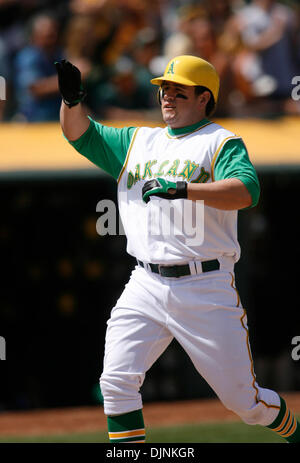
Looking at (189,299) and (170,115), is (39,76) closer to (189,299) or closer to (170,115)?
(170,115)

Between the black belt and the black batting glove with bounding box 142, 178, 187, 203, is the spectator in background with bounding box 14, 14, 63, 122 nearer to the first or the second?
the black belt

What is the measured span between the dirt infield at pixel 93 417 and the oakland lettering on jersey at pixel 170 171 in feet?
11.6

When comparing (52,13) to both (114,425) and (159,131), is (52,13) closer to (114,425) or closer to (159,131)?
(159,131)

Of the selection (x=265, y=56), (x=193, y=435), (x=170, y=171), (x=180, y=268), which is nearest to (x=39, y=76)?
(x=265, y=56)

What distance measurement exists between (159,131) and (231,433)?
→ 2.96 metres

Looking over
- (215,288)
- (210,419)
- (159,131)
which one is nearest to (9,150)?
(210,419)

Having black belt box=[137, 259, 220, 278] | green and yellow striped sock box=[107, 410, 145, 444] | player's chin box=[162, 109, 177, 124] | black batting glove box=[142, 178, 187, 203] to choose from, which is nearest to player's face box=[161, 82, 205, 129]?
player's chin box=[162, 109, 177, 124]

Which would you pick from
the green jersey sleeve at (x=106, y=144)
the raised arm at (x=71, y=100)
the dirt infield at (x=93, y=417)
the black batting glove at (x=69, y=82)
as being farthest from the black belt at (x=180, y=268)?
the dirt infield at (x=93, y=417)

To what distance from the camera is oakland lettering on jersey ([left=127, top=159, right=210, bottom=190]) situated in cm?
411

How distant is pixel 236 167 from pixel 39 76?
440cm

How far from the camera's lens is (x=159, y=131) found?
4.41 metres

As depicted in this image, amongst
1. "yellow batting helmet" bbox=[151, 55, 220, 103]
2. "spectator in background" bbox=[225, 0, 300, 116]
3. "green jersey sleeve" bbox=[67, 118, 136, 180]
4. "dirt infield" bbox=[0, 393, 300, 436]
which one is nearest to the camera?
"yellow batting helmet" bbox=[151, 55, 220, 103]

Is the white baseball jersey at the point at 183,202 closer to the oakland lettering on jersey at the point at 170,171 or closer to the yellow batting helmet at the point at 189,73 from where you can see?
the oakland lettering on jersey at the point at 170,171

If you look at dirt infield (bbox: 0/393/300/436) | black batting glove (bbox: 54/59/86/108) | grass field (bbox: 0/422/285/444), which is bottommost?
dirt infield (bbox: 0/393/300/436)
